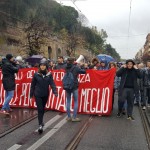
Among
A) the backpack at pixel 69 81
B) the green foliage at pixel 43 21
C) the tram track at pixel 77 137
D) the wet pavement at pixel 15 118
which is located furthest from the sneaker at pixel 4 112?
the green foliage at pixel 43 21

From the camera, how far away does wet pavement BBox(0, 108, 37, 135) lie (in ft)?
31.0

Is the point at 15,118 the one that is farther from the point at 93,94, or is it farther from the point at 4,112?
the point at 93,94

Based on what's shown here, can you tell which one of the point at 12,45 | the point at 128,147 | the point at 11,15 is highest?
the point at 11,15

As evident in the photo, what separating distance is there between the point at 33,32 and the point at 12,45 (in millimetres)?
2965

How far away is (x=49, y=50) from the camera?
209 ft

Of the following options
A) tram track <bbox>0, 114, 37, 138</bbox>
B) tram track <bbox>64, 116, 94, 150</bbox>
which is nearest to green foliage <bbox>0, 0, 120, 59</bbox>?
tram track <bbox>0, 114, 37, 138</bbox>

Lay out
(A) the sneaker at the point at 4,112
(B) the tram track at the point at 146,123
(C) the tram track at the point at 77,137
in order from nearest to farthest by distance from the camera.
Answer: (C) the tram track at the point at 77,137, (B) the tram track at the point at 146,123, (A) the sneaker at the point at 4,112

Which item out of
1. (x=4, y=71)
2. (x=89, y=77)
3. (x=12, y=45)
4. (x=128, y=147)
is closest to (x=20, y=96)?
(x=4, y=71)

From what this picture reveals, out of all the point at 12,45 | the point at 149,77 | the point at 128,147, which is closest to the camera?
the point at 128,147

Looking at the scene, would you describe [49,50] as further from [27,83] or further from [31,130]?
A: [31,130]

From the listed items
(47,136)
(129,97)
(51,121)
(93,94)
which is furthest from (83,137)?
(93,94)

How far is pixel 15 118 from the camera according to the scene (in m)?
10.7

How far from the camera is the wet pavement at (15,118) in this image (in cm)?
945

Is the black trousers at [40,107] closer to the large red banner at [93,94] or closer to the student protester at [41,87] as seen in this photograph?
the student protester at [41,87]
